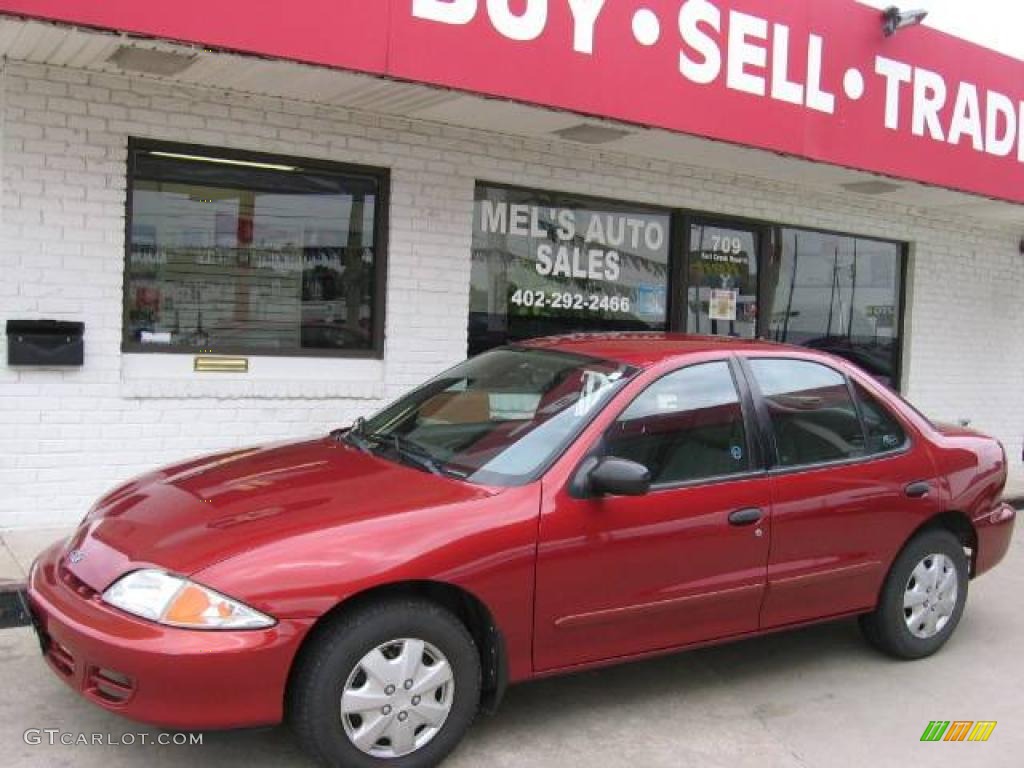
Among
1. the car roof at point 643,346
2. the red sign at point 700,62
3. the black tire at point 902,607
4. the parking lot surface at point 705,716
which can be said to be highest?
the red sign at point 700,62

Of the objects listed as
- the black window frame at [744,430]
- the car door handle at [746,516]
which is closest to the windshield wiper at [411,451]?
the black window frame at [744,430]

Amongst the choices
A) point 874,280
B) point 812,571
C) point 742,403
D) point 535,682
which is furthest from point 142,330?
point 874,280

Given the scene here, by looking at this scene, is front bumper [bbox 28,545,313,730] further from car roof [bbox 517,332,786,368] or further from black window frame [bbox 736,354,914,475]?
black window frame [bbox 736,354,914,475]

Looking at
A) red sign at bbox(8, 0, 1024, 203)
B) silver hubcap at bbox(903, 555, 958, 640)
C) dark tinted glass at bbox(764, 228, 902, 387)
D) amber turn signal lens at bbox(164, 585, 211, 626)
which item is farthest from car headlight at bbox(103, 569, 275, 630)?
dark tinted glass at bbox(764, 228, 902, 387)

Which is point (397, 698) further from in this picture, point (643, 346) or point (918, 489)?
point (918, 489)

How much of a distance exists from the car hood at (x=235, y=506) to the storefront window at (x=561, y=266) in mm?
3795

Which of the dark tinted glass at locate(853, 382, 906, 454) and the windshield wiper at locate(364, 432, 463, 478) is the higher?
the dark tinted glass at locate(853, 382, 906, 454)

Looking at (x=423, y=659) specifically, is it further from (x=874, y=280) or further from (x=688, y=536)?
(x=874, y=280)

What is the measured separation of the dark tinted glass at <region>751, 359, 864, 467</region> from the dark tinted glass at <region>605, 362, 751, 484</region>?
223 millimetres

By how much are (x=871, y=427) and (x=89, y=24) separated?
13.9ft

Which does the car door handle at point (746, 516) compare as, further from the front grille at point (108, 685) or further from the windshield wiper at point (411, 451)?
the front grille at point (108, 685)

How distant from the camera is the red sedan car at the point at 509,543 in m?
3.15

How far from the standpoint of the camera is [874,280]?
10.5 m

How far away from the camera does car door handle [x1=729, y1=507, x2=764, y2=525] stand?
4070 millimetres
